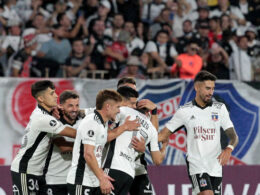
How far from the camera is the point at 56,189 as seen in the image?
875 cm

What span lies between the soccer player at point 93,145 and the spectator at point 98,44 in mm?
7240

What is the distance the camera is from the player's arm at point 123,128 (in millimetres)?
7727

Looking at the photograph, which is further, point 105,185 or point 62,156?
point 62,156

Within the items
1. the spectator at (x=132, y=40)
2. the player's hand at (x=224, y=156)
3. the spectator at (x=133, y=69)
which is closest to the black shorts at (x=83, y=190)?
the player's hand at (x=224, y=156)

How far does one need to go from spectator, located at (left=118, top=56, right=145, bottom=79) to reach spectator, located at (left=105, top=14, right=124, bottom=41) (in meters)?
1.26

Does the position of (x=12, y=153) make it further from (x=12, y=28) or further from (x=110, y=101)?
(x=110, y=101)

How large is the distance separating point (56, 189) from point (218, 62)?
24.1ft

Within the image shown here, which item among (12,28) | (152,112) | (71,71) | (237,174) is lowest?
(237,174)

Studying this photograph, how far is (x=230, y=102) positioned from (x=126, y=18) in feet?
13.1

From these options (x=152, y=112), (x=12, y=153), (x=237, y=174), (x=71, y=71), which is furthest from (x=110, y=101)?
(x=71, y=71)

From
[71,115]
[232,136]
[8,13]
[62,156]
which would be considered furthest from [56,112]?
[8,13]

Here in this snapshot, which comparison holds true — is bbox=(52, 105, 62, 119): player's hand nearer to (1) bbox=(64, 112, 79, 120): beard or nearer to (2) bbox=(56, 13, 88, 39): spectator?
(1) bbox=(64, 112, 79, 120): beard

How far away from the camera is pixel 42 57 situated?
1428 cm

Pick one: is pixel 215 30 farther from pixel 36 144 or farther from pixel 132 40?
pixel 36 144
